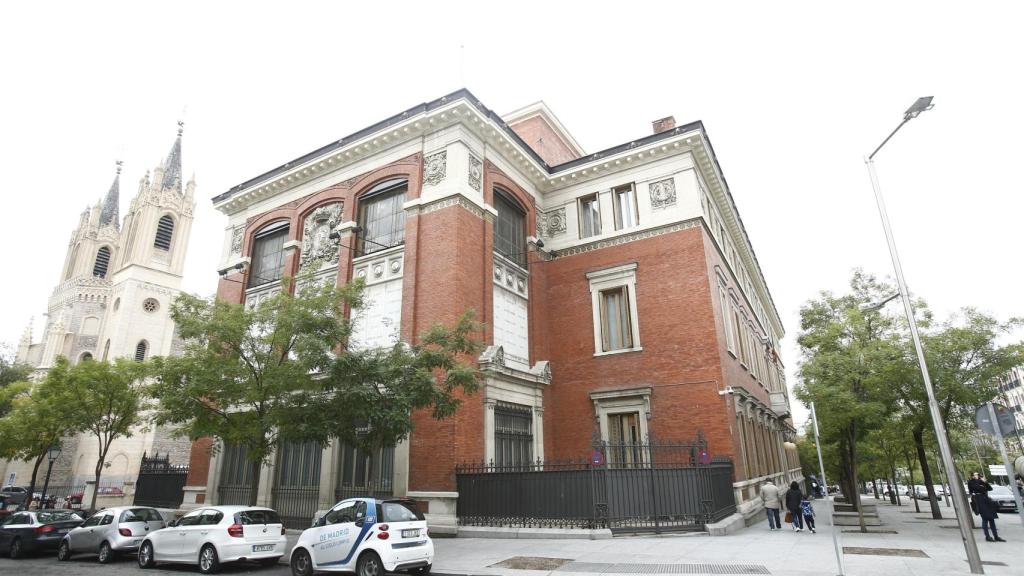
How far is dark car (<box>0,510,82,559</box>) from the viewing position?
1566 centimetres

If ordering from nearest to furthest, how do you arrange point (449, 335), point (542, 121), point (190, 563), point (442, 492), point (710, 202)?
point (190, 563) < point (449, 335) < point (442, 492) < point (710, 202) < point (542, 121)

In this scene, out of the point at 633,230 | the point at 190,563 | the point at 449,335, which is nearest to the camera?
the point at 190,563

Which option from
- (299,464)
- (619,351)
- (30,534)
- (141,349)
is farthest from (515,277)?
(141,349)

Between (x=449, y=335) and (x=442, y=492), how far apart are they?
15.5 feet

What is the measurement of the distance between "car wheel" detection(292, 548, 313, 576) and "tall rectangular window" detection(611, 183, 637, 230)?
1611 cm

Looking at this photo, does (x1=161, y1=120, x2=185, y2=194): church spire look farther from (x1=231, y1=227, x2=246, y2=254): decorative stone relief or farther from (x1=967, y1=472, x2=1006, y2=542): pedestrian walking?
(x1=967, y1=472, x2=1006, y2=542): pedestrian walking

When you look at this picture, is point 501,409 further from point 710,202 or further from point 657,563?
point 710,202

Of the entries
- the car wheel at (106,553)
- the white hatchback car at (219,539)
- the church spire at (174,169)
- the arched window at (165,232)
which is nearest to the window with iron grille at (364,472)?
the white hatchback car at (219,539)

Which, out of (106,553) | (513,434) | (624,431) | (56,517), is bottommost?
(106,553)

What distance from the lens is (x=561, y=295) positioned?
23266 mm

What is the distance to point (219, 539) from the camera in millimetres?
11844

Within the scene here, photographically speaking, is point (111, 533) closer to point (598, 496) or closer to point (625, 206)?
point (598, 496)

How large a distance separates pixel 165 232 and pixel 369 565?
64.7 metres

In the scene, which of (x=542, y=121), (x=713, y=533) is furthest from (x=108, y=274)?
(x=713, y=533)
